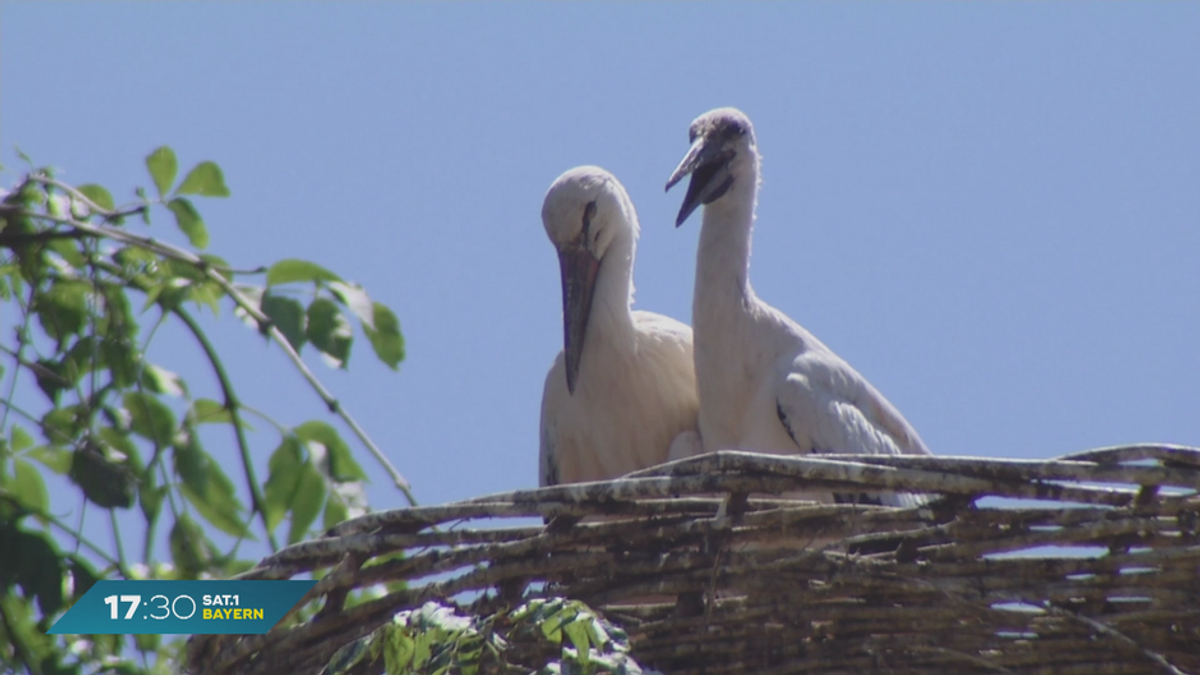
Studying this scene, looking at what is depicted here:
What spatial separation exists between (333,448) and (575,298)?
2.99 ft

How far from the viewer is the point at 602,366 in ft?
15.5

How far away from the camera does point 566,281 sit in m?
4.65

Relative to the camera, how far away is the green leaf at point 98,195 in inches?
168

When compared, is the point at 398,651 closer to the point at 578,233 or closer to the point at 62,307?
the point at 62,307

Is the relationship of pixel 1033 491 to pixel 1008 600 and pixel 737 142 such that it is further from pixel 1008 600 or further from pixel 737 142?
pixel 737 142

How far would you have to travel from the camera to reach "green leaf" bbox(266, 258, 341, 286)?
13.1 feet

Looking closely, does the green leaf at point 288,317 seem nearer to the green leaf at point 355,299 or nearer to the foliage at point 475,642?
the green leaf at point 355,299

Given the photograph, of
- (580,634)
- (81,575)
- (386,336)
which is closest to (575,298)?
(386,336)

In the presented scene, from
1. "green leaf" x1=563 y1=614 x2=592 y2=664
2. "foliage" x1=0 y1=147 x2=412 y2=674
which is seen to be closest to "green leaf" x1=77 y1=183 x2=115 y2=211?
"foliage" x1=0 y1=147 x2=412 y2=674

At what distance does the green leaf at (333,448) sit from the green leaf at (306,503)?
57 millimetres

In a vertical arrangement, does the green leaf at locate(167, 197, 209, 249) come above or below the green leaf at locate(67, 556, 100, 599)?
above

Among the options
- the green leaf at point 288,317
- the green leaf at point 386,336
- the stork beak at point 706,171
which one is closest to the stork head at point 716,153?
the stork beak at point 706,171

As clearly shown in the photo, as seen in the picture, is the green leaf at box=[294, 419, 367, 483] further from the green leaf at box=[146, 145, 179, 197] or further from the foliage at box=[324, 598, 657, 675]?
the foliage at box=[324, 598, 657, 675]

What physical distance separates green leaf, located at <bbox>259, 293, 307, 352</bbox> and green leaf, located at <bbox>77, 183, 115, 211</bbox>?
0.57 m
